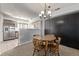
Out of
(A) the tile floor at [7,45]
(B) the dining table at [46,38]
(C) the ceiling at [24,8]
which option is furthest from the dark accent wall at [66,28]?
(A) the tile floor at [7,45]

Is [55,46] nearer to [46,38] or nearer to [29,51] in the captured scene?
[46,38]

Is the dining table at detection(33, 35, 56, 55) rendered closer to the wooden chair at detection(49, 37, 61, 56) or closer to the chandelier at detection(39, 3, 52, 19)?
the wooden chair at detection(49, 37, 61, 56)

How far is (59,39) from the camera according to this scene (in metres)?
2.23

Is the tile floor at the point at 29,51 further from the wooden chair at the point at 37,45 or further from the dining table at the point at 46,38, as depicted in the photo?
the dining table at the point at 46,38

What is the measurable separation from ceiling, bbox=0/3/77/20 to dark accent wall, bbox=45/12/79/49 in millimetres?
285

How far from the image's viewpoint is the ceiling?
2193 millimetres

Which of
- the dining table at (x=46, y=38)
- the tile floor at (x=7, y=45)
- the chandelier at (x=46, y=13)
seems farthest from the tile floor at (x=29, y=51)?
the chandelier at (x=46, y=13)

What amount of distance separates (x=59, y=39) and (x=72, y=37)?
319 mm

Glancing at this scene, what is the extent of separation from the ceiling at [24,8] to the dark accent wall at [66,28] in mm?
285

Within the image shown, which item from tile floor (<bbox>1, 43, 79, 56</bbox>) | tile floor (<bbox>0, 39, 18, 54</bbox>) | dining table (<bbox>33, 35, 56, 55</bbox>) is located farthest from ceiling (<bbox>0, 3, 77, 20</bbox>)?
tile floor (<bbox>1, 43, 79, 56</bbox>)

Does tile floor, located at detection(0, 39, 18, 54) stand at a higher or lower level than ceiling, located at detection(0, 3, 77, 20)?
lower

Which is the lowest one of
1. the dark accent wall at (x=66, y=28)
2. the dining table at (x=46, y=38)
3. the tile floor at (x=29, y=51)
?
the tile floor at (x=29, y=51)

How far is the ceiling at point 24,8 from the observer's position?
2.19 metres

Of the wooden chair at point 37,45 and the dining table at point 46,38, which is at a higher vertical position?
the dining table at point 46,38
